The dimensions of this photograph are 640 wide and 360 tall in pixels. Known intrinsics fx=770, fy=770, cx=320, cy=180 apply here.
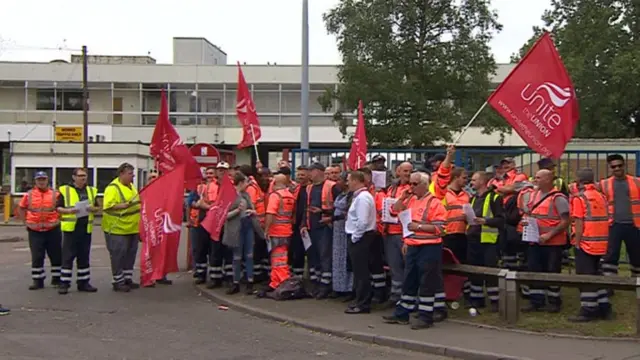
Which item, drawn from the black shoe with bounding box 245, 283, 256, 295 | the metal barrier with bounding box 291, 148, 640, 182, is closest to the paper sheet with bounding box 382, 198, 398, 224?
the metal barrier with bounding box 291, 148, 640, 182

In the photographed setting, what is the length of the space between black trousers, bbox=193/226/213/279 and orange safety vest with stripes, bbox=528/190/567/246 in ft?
19.5

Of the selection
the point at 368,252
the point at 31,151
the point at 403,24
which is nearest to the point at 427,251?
the point at 368,252

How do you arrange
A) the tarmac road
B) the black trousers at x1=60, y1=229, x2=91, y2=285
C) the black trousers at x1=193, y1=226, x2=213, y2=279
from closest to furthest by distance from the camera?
the tarmac road → the black trousers at x1=60, y1=229, x2=91, y2=285 → the black trousers at x1=193, y1=226, x2=213, y2=279

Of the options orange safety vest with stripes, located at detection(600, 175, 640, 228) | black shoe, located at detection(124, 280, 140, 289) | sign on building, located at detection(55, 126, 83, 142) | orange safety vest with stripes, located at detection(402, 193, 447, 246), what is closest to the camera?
orange safety vest with stripes, located at detection(402, 193, 447, 246)

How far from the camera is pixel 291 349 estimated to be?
9.06 metres

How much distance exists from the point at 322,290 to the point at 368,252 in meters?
1.73

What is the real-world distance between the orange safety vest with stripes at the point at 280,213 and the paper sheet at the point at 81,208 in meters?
3.29

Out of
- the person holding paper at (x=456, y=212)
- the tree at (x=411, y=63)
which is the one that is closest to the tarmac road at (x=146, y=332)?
the person holding paper at (x=456, y=212)

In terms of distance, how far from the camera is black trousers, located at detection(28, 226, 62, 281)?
1325cm

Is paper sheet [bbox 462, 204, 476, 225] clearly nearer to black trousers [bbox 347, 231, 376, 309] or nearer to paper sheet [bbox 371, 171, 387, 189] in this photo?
black trousers [bbox 347, 231, 376, 309]


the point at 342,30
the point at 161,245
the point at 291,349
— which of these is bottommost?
the point at 291,349

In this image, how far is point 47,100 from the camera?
161 feet

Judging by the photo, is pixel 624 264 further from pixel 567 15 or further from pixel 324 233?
pixel 567 15

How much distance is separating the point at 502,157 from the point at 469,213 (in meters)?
3.03
